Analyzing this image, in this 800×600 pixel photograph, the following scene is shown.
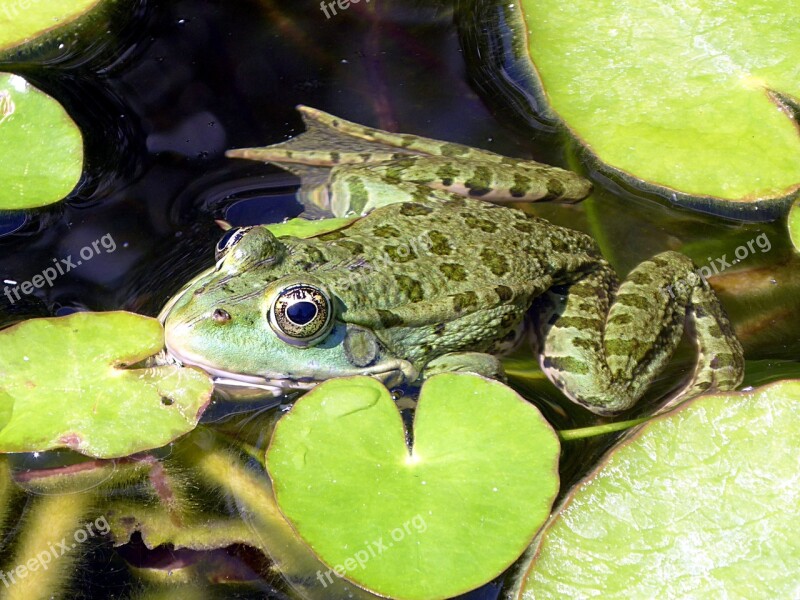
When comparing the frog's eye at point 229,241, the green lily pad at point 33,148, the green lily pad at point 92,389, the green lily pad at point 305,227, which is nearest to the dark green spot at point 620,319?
the green lily pad at point 305,227

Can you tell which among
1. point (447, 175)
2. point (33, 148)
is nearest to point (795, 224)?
point (447, 175)

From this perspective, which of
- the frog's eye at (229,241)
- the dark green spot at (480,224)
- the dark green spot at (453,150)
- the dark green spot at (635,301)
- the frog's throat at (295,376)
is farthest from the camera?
the dark green spot at (453,150)

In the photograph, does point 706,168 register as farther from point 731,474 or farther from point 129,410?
point 129,410

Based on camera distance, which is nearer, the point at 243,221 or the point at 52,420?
the point at 52,420

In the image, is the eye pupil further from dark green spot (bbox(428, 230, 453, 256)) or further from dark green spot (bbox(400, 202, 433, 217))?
dark green spot (bbox(400, 202, 433, 217))

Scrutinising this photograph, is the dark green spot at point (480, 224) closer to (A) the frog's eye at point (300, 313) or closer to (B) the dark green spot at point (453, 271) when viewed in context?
(B) the dark green spot at point (453, 271)

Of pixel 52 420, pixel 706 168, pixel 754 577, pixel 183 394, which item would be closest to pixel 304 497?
pixel 183 394

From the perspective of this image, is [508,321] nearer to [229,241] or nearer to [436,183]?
[436,183]
